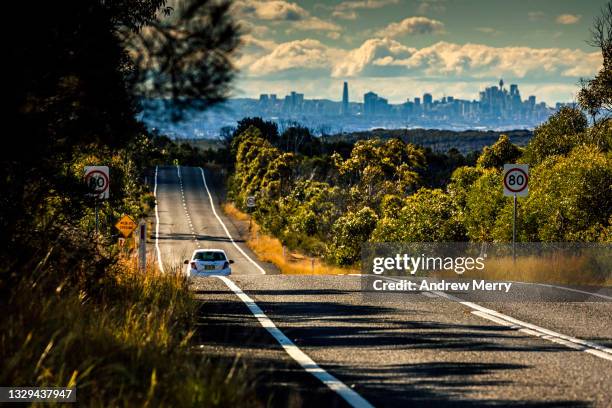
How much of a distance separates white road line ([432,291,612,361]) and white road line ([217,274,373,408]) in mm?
2889

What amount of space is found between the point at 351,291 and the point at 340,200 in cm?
5174

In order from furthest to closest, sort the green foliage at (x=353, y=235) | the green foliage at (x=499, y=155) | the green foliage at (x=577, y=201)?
the green foliage at (x=499, y=155)
the green foliage at (x=353, y=235)
the green foliage at (x=577, y=201)

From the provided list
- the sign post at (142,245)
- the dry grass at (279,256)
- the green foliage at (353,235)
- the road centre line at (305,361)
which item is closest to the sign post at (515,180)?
the road centre line at (305,361)

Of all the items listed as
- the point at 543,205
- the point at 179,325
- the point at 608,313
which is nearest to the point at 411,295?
the point at 608,313

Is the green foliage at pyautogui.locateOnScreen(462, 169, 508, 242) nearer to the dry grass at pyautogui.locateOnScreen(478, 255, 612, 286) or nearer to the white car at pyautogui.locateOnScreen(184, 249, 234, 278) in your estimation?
the white car at pyautogui.locateOnScreen(184, 249, 234, 278)

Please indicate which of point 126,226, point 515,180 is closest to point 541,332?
point 515,180

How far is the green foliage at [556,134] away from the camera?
55.2m

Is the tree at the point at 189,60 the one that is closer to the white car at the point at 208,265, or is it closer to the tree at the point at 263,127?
the white car at the point at 208,265

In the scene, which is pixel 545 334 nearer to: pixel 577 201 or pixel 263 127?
pixel 577 201

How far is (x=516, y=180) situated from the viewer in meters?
21.4

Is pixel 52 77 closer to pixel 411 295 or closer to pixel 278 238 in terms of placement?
pixel 411 295

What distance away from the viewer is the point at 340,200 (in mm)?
68250

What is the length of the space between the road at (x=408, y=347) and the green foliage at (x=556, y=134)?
134 feet

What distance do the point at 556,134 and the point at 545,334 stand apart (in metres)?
48.7
